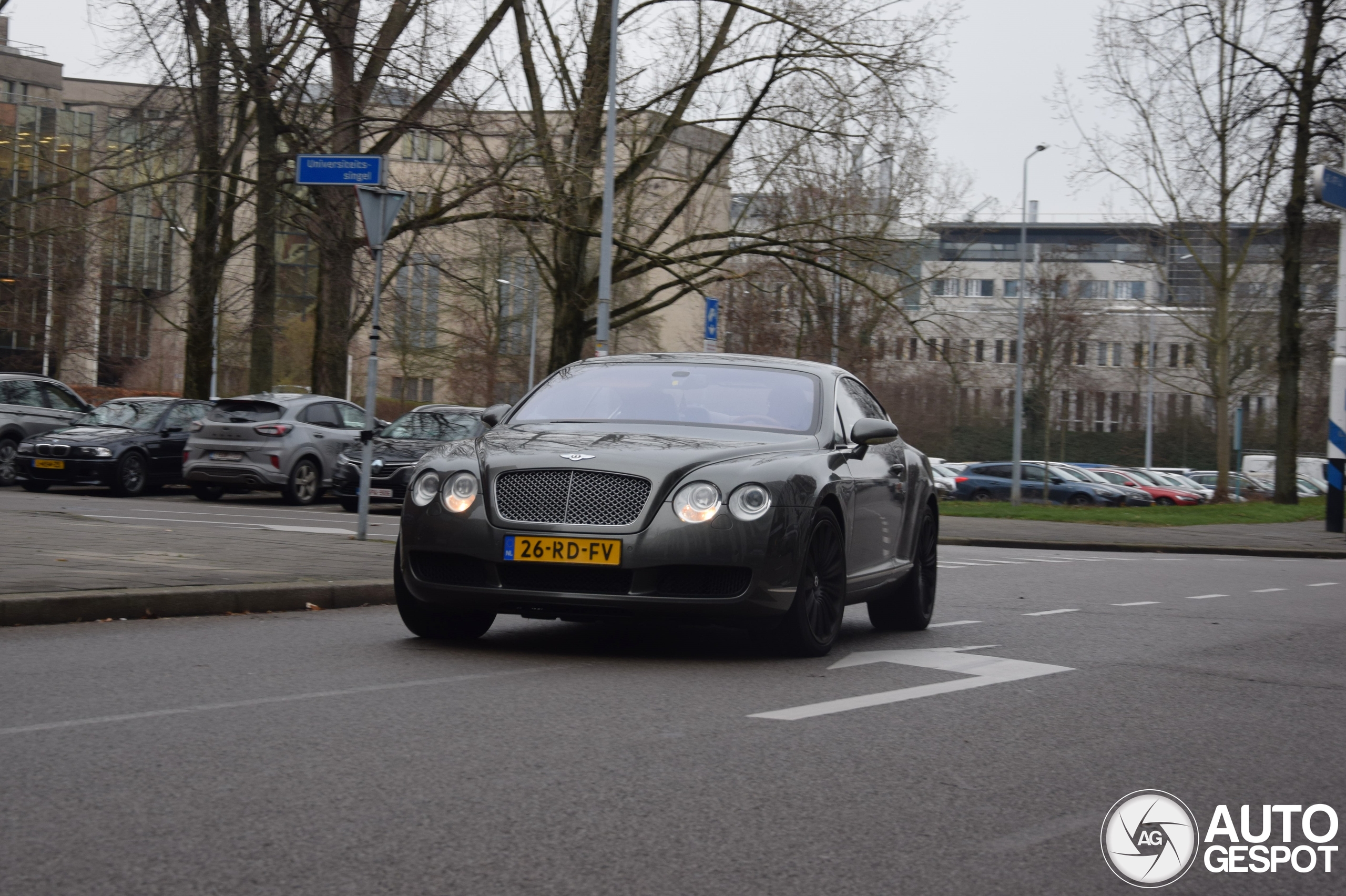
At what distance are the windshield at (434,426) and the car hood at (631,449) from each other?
14.5m

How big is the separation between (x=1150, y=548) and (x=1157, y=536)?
91.4 inches

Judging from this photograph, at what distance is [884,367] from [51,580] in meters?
36.9

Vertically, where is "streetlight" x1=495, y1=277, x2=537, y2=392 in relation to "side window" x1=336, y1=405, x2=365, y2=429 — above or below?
Result: above

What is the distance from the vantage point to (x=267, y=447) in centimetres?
2236

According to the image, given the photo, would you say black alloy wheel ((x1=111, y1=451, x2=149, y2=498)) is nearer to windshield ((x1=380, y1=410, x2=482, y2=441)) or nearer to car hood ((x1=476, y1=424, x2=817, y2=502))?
windshield ((x1=380, y1=410, x2=482, y2=441))

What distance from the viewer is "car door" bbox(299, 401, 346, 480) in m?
→ 23.0

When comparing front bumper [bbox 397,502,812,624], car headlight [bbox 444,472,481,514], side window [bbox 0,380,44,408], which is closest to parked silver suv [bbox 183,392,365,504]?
side window [bbox 0,380,44,408]

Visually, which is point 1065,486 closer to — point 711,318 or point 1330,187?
point 711,318

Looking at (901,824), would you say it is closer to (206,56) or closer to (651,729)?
(651,729)

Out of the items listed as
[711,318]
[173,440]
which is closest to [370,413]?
[173,440]

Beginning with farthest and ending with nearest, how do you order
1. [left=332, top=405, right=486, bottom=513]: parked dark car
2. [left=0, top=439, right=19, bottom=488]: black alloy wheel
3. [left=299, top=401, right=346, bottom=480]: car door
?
[left=0, top=439, right=19, bottom=488]: black alloy wheel
[left=299, top=401, right=346, bottom=480]: car door
[left=332, top=405, right=486, bottom=513]: parked dark car

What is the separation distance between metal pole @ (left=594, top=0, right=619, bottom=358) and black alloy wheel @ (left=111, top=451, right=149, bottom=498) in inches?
281

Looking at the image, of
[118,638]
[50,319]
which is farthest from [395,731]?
[50,319]

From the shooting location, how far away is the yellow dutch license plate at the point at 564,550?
727 centimetres
